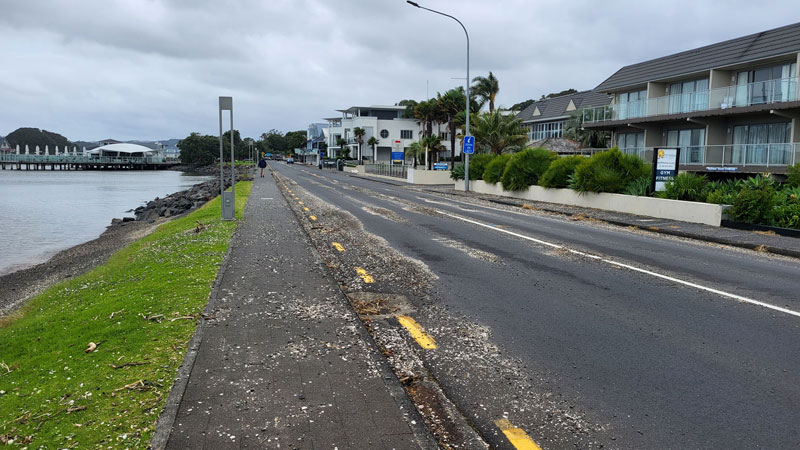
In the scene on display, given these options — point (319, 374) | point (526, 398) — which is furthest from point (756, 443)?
point (319, 374)

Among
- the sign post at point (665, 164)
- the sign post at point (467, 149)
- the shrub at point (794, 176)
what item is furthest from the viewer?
the sign post at point (467, 149)

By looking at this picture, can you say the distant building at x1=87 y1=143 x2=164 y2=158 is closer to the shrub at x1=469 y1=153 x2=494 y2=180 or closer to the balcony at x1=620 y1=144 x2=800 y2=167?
the shrub at x1=469 y1=153 x2=494 y2=180

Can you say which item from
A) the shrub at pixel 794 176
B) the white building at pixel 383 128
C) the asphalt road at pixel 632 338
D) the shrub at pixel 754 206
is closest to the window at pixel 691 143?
the shrub at pixel 794 176

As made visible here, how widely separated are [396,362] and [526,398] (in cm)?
123

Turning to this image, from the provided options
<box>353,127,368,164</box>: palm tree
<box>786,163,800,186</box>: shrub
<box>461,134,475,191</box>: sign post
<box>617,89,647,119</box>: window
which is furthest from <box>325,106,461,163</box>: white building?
<box>786,163,800,186</box>: shrub

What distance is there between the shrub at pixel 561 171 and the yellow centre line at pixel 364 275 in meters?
18.0

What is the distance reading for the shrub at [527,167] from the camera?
28500 millimetres

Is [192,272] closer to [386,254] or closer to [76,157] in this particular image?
[386,254]

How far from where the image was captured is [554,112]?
60.2 m

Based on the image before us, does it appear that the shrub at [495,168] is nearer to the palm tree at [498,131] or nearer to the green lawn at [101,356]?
the palm tree at [498,131]

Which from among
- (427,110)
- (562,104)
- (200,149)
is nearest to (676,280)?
(562,104)

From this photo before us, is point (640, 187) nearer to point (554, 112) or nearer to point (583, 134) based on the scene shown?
point (583, 134)

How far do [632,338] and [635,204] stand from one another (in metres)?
15.6

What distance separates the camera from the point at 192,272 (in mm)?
9195
